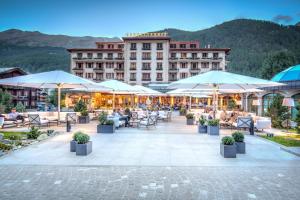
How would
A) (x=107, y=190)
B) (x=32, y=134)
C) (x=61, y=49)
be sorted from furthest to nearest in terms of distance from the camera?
(x=61, y=49) < (x=32, y=134) < (x=107, y=190)

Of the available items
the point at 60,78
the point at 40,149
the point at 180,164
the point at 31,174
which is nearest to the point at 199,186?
the point at 180,164

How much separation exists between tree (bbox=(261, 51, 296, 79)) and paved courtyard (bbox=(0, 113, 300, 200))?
44.7m

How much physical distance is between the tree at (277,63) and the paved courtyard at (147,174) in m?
44.7

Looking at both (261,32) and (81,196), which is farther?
(261,32)

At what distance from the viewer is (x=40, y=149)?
8.63m

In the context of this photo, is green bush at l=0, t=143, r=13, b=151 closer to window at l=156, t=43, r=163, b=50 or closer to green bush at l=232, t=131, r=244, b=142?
green bush at l=232, t=131, r=244, b=142

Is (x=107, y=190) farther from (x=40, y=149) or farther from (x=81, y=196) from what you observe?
(x=40, y=149)

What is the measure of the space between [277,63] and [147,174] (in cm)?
5049

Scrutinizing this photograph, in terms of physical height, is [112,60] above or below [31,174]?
above

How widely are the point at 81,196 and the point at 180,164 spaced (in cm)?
310

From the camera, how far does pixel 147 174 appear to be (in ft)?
19.7

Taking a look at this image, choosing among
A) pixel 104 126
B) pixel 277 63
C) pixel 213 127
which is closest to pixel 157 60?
pixel 277 63

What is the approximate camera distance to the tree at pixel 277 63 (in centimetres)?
4806

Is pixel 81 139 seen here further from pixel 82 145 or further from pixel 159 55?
pixel 159 55
